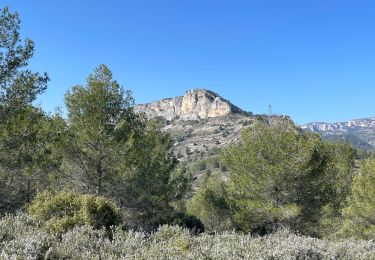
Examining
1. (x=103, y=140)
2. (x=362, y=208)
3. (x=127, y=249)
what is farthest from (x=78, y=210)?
(x=362, y=208)

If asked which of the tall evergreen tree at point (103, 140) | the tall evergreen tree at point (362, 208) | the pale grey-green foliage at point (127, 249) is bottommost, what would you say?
the tall evergreen tree at point (362, 208)

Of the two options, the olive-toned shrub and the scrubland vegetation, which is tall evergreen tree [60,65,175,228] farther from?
the olive-toned shrub

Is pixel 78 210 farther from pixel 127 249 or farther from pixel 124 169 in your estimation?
pixel 124 169

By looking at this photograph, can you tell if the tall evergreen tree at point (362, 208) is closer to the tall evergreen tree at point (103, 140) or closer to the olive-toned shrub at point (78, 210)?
the tall evergreen tree at point (103, 140)

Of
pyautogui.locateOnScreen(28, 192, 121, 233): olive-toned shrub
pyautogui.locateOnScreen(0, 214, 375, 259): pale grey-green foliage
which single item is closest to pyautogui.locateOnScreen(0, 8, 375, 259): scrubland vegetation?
pyautogui.locateOnScreen(28, 192, 121, 233): olive-toned shrub

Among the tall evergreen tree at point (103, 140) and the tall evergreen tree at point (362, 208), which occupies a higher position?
the tall evergreen tree at point (103, 140)

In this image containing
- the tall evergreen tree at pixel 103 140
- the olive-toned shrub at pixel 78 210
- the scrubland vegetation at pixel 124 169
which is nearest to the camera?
the olive-toned shrub at pixel 78 210

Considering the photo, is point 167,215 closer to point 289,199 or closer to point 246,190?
point 246,190

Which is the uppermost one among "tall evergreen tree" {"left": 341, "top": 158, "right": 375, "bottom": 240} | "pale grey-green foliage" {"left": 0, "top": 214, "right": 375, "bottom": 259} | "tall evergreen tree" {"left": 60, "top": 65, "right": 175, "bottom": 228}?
"tall evergreen tree" {"left": 60, "top": 65, "right": 175, "bottom": 228}

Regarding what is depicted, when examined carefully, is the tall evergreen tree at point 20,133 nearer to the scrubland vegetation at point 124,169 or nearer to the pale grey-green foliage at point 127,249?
the scrubland vegetation at point 124,169

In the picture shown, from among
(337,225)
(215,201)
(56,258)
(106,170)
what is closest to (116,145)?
(106,170)

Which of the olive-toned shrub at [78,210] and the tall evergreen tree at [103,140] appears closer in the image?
the olive-toned shrub at [78,210]

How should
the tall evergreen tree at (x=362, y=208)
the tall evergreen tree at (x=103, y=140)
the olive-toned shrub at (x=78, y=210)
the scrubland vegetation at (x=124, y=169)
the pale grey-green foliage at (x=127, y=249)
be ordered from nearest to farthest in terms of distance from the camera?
1. the pale grey-green foliage at (x=127, y=249)
2. the olive-toned shrub at (x=78, y=210)
3. the scrubland vegetation at (x=124, y=169)
4. the tall evergreen tree at (x=103, y=140)
5. the tall evergreen tree at (x=362, y=208)


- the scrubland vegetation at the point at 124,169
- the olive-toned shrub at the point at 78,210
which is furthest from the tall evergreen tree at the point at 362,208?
the olive-toned shrub at the point at 78,210
